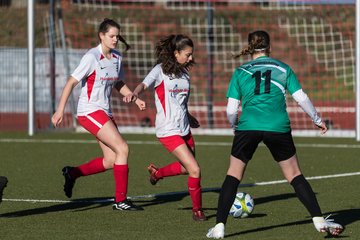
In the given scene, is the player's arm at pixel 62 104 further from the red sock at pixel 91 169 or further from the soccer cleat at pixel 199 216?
the soccer cleat at pixel 199 216

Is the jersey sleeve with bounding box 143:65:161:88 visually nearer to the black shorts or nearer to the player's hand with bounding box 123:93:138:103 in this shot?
the player's hand with bounding box 123:93:138:103

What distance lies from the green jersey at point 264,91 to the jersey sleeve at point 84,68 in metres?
2.31

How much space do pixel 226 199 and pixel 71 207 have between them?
262 centimetres

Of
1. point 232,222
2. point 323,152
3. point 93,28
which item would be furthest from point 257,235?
point 93,28

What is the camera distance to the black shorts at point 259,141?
867cm

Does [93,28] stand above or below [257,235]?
above

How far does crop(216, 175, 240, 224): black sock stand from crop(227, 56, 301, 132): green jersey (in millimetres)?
454

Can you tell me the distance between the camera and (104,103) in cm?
1075

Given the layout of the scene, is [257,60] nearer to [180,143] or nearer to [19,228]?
[180,143]

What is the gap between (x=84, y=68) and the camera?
416 inches

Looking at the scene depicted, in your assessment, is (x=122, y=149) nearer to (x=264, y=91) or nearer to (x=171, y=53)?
(x=171, y=53)

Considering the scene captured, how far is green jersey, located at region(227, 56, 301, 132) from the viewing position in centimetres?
868

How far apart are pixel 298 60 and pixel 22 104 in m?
10.2

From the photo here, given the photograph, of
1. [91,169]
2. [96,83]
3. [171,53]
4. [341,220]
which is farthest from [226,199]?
[91,169]
